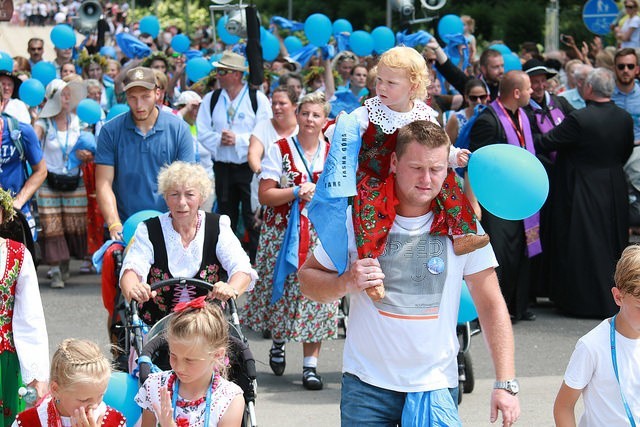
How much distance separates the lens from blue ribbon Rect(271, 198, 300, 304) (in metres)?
7.73

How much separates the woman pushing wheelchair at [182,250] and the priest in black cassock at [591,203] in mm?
4352

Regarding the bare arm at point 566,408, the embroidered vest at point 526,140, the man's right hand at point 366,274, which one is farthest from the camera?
the embroidered vest at point 526,140

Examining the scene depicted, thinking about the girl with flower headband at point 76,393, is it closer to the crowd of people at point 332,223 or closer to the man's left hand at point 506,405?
the crowd of people at point 332,223

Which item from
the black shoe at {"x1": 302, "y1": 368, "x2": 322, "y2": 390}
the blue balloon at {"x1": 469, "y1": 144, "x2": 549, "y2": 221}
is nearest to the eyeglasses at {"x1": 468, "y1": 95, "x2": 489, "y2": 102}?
the black shoe at {"x1": 302, "y1": 368, "x2": 322, "y2": 390}

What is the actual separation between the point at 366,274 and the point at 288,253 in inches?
155

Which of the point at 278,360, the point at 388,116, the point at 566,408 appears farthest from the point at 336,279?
the point at 278,360

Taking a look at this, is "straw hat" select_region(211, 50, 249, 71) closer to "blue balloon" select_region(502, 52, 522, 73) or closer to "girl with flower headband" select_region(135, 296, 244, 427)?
"blue balloon" select_region(502, 52, 522, 73)

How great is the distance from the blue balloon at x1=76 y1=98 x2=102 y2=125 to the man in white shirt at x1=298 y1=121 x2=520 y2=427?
26.7 feet

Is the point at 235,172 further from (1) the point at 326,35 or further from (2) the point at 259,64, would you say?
(1) the point at 326,35

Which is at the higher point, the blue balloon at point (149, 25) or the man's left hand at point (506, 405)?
the blue balloon at point (149, 25)

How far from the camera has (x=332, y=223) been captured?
400 cm

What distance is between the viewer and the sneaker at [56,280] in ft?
37.6

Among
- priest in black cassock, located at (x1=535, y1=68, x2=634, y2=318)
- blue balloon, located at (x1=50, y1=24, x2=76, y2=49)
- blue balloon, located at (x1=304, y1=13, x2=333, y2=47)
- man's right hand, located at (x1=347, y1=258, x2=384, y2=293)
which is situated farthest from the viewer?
blue balloon, located at (x1=50, y1=24, x2=76, y2=49)

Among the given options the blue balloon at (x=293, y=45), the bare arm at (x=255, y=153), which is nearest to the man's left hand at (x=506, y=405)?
the bare arm at (x=255, y=153)
